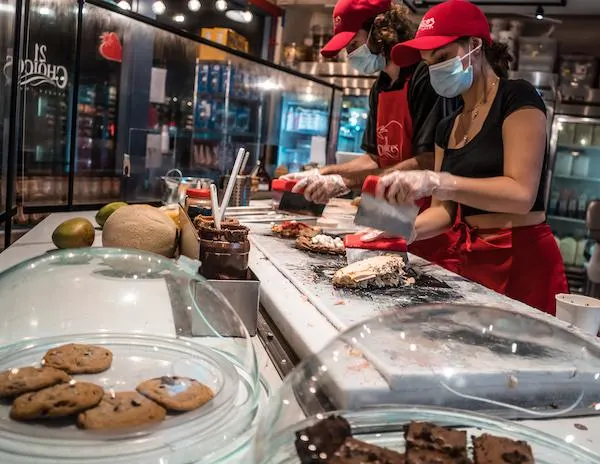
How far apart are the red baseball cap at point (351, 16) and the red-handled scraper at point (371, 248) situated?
118 cm

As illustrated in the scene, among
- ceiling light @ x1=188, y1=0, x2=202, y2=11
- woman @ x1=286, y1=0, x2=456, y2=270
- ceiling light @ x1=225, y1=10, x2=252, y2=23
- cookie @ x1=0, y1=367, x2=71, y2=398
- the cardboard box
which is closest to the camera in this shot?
cookie @ x1=0, y1=367, x2=71, y2=398

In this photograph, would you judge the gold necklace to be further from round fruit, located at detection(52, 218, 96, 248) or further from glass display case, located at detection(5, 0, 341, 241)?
glass display case, located at detection(5, 0, 341, 241)

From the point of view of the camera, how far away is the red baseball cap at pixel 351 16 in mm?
2701

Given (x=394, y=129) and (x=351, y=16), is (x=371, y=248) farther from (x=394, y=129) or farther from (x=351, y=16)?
(x=351, y=16)

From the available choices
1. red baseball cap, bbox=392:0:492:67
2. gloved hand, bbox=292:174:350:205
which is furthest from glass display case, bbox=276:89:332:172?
red baseball cap, bbox=392:0:492:67

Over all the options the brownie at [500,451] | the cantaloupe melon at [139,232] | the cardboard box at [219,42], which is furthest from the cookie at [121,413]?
the cardboard box at [219,42]

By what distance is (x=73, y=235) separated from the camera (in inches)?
75.4

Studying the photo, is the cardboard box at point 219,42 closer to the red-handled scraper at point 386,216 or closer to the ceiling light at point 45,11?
the ceiling light at point 45,11

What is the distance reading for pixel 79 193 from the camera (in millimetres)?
3039

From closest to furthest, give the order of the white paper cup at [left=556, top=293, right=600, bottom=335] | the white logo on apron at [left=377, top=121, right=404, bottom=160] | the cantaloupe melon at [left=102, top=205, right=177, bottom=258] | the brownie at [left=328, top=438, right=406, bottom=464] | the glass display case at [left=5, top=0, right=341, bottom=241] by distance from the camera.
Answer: the brownie at [left=328, top=438, right=406, bottom=464]
the white paper cup at [left=556, top=293, right=600, bottom=335]
the cantaloupe melon at [left=102, top=205, right=177, bottom=258]
the glass display case at [left=5, top=0, right=341, bottom=241]
the white logo on apron at [left=377, top=121, right=404, bottom=160]

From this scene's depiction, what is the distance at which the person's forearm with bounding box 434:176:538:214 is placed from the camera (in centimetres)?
195

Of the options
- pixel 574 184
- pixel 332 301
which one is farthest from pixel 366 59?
pixel 574 184

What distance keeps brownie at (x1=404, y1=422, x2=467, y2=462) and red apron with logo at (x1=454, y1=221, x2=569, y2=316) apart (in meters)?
1.42

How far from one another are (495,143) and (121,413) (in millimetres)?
1686
